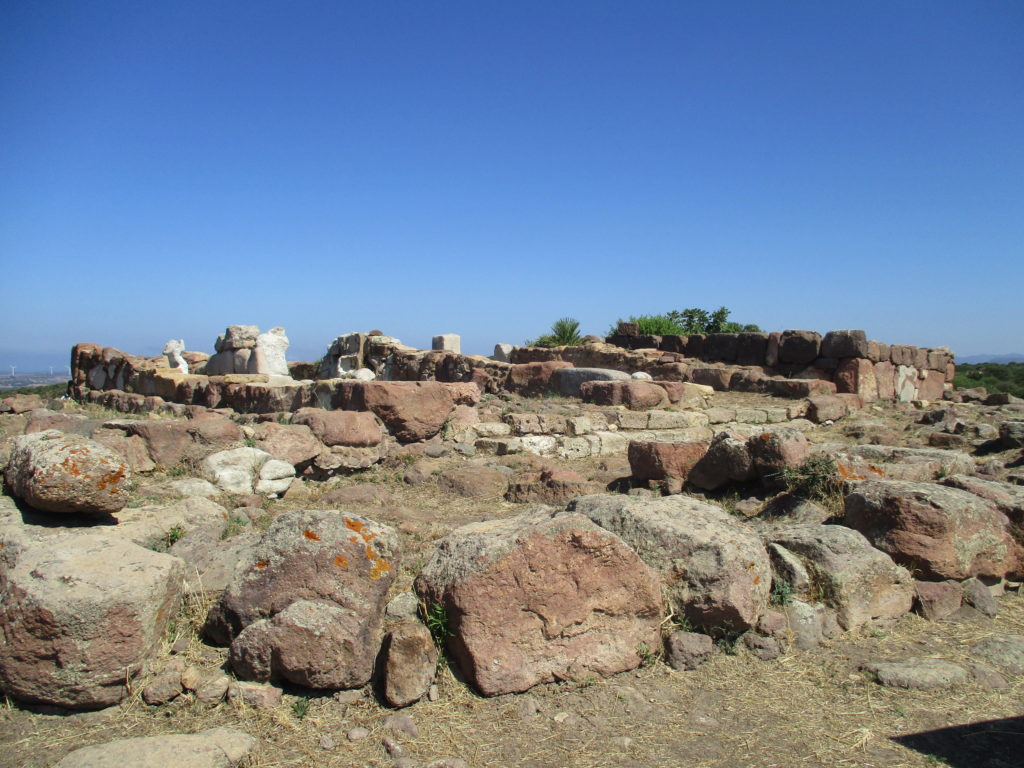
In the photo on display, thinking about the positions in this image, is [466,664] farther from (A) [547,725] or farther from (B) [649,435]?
(B) [649,435]

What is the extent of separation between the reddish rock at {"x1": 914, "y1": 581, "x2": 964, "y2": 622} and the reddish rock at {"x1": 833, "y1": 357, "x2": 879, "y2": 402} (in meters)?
10.3

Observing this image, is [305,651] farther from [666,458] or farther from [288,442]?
[666,458]

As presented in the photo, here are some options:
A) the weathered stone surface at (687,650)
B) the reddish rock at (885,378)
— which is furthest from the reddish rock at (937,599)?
the reddish rock at (885,378)

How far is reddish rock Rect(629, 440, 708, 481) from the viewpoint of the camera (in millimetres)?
6812

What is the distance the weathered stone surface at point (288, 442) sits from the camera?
21.9 ft

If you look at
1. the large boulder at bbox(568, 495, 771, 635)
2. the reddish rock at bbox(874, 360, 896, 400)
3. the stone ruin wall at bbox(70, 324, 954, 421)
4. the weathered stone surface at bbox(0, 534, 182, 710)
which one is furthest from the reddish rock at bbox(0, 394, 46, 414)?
the reddish rock at bbox(874, 360, 896, 400)

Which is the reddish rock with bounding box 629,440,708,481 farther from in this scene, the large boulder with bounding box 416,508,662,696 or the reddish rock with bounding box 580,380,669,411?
the reddish rock with bounding box 580,380,669,411

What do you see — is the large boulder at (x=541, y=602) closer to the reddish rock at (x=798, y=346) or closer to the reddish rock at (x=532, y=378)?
the reddish rock at (x=532, y=378)

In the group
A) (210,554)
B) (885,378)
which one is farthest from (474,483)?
(885,378)

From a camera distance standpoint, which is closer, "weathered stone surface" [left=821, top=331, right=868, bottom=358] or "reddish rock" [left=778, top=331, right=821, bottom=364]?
"weathered stone surface" [left=821, top=331, right=868, bottom=358]

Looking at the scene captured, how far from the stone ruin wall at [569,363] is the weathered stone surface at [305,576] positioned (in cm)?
791

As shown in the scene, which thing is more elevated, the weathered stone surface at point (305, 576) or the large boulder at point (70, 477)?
the large boulder at point (70, 477)

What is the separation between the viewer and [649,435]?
10.1m

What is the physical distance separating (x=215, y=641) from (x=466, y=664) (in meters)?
1.21
